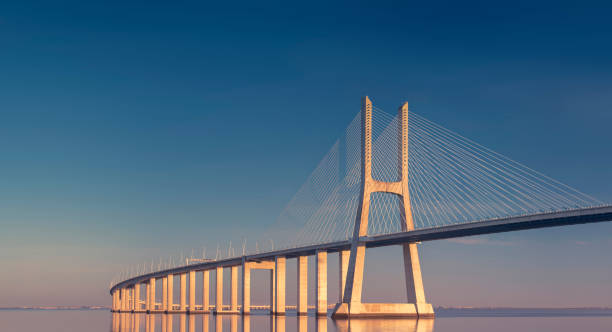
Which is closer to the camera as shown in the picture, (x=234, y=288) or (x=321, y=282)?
(x=321, y=282)

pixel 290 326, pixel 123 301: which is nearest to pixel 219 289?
pixel 290 326

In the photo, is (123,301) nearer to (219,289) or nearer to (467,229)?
(219,289)

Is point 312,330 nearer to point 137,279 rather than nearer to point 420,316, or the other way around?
point 420,316

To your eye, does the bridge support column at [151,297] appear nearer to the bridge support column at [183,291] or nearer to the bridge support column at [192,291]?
the bridge support column at [183,291]

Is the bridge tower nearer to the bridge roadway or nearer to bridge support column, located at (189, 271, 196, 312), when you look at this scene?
the bridge roadway

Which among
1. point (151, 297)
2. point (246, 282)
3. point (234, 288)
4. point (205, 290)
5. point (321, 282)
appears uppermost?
point (321, 282)

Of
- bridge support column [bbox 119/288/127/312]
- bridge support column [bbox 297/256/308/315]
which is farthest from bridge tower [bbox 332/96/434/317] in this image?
bridge support column [bbox 119/288/127/312]
